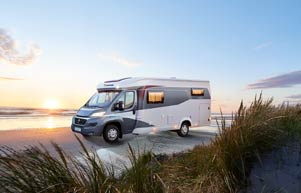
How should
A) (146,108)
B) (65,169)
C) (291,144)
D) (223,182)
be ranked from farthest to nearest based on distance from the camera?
(146,108)
(291,144)
(223,182)
(65,169)

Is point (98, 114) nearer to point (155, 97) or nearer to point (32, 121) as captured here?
point (155, 97)

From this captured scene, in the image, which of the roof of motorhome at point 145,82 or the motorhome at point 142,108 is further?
the roof of motorhome at point 145,82

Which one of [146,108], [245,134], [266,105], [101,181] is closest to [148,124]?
[146,108]

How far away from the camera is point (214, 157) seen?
4.96m

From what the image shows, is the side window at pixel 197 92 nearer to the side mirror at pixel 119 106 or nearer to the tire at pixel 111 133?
the side mirror at pixel 119 106

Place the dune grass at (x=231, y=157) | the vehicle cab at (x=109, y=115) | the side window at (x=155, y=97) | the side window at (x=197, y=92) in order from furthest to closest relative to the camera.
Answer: the side window at (x=197, y=92), the side window at (x=155, y=97), the vehicle cab at (x=109, y=115), the dune grass at (x=231, y=157)

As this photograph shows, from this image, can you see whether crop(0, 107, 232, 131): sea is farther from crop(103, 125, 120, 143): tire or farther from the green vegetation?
the green vegetation

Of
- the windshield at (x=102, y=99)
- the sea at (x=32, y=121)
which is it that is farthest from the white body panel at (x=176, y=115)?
the sea at (x=32, y=121)

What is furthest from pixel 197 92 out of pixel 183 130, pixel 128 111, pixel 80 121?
pixel 80 121

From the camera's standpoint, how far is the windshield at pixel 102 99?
14.1 metres

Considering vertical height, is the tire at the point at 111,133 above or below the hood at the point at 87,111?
below

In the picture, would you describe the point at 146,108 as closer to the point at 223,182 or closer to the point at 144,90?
the point at 144,90

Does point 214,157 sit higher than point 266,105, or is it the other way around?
point 266,105

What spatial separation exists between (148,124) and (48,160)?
464 inches
